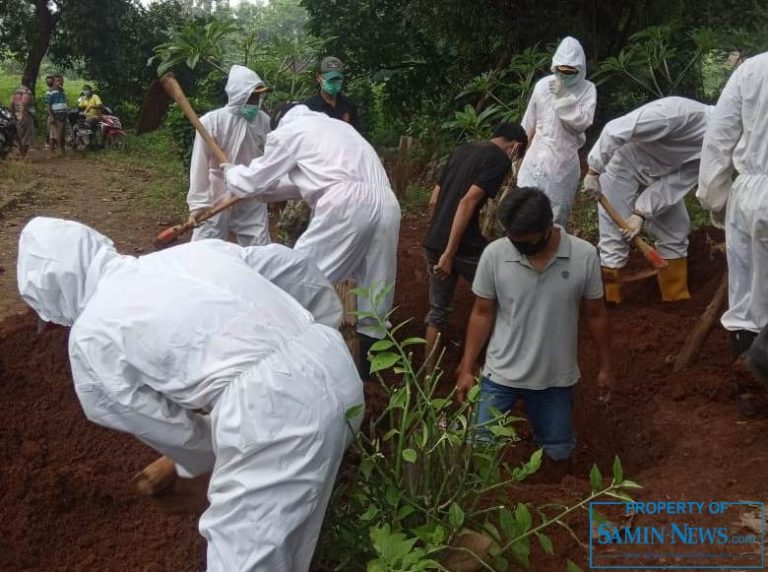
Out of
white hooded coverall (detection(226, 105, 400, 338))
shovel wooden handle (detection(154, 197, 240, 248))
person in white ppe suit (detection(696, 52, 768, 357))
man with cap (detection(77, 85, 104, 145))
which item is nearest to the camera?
person in white ppe suit (detection(696, 52, 768, 357))

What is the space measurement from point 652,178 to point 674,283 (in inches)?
29.5

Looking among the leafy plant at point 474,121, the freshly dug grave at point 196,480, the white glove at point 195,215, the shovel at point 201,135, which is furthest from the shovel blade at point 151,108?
the leafy plant at point 474,121

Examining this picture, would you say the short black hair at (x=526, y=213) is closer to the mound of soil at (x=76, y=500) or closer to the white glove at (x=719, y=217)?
the white glove at (x=719, y=217)

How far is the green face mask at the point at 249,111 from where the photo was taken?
18.8 feet

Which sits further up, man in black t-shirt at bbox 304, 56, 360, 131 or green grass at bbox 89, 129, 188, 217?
man in black t-shirt at bbox 304, 56, 360, 131

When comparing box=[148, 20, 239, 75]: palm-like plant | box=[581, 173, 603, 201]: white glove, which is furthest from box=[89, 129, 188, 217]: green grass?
box=[581, 173, 603, 201]: white glove

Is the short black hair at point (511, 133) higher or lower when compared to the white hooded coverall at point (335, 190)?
higher

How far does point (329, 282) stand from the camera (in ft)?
12.0

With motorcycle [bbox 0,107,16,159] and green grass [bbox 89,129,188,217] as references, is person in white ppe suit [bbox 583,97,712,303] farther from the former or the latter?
motorcycle [bbox 0,107,16,159]

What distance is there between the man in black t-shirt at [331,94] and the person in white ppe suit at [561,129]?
58.2 inches

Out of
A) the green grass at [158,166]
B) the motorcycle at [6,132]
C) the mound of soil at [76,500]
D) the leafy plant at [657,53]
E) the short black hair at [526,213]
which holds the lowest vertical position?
the green grass at [158,166]

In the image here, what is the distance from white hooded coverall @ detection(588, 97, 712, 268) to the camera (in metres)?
5.29

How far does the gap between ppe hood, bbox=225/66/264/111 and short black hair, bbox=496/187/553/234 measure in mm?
2924

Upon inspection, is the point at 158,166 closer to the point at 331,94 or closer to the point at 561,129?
the point at 331,94
